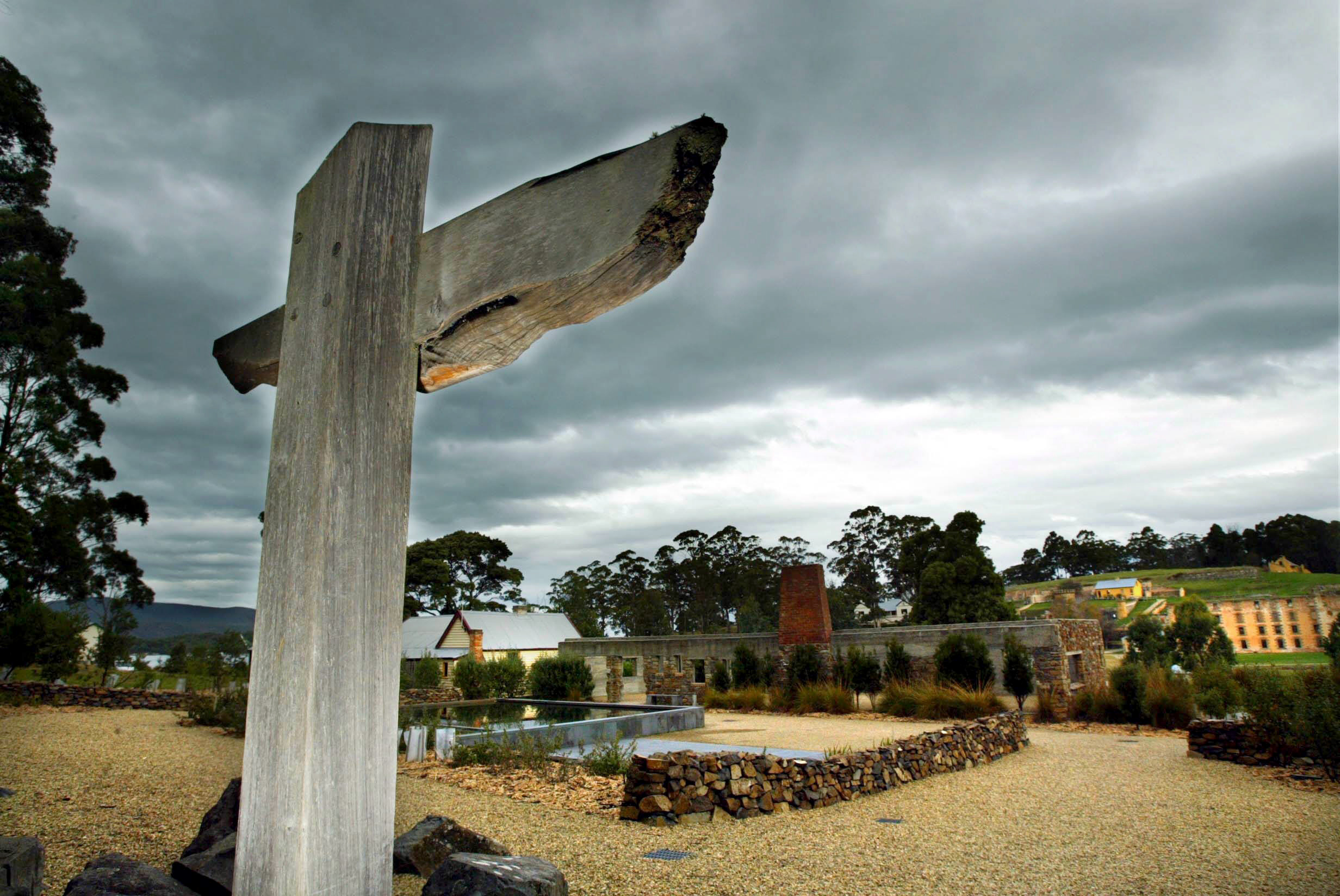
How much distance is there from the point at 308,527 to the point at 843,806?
23.3 ft

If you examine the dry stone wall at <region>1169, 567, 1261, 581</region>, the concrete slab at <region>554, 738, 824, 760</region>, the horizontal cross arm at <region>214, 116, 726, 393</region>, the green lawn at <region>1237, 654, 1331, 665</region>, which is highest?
the dry stone wall at <region>1169, 567, 1261, 581</region>

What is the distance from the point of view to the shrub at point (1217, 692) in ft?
38.6

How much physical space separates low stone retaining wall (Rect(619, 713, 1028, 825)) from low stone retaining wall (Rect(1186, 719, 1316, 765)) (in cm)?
437

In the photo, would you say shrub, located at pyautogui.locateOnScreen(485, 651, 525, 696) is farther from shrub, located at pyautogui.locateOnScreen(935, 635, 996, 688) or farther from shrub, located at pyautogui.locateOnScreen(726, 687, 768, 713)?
shrub, located at pyautogui.locateOnScreen(935, 635, 996, 688)

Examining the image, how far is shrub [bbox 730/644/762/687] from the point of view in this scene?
66.4 feet

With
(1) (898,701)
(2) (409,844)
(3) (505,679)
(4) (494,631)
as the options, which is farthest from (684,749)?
(4) (494,631)

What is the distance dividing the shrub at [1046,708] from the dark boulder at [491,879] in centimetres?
1565

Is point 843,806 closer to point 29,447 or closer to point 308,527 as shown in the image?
point 308,527

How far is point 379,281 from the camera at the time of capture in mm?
1503

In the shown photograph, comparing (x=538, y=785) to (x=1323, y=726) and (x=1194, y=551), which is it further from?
(x=1194, y=551)

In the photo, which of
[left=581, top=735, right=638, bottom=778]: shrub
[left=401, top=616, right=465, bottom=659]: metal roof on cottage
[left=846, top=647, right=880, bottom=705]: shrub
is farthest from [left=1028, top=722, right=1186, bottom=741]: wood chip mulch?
[left=401, top=616, right=465, bottom=659]: metal roof on cottage

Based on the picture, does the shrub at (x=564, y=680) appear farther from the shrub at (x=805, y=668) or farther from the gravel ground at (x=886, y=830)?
the gravel ground at (x=886, y=830)

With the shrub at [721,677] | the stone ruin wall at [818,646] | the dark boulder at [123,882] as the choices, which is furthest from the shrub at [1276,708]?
the shrub at [721,677]

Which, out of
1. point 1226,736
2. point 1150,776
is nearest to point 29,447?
point 1150,776
